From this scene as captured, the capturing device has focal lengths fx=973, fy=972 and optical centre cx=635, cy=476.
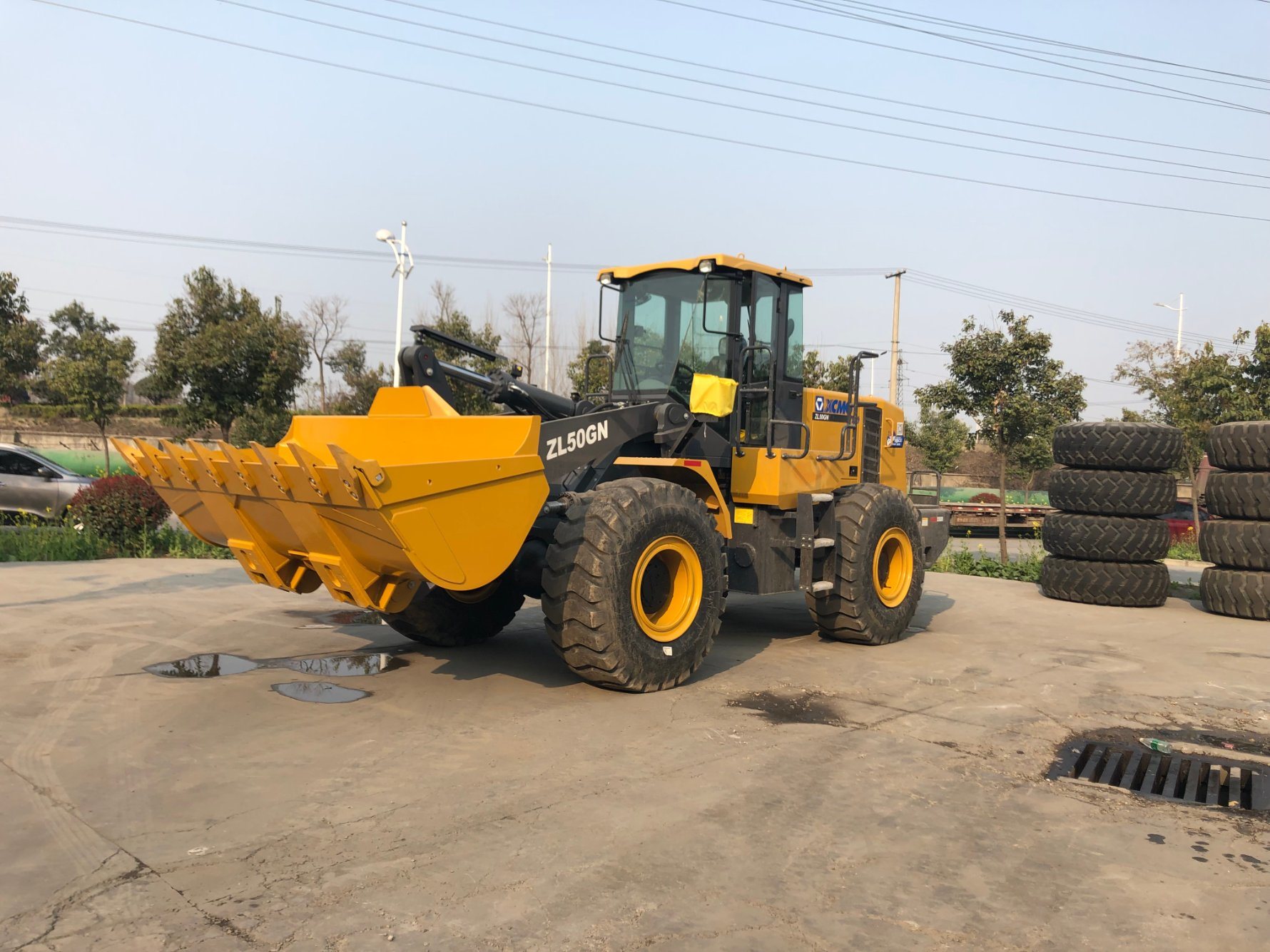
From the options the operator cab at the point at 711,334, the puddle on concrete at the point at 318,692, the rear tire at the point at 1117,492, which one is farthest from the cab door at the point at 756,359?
the rear tire at the point at 1117,492

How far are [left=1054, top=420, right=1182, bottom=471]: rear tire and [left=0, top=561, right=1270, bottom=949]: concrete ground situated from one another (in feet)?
13.0

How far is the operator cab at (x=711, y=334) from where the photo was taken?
8.05m

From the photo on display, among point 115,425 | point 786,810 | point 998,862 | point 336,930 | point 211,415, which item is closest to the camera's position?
point 336,930

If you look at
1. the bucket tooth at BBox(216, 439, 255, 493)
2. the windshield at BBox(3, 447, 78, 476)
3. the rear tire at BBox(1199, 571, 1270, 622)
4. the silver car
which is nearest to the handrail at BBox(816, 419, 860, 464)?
the rear tire at BBox(1199, 571, 1270, 622)

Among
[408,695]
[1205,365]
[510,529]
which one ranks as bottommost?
[408,695]

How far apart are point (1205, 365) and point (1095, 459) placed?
44.8ft

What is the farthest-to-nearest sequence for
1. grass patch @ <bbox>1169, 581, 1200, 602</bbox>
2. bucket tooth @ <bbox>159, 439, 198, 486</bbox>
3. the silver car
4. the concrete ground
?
the silver car, grass patch @ <bbox>1169, 581, 1200, 602</bbox>, bucket tooth @ <bbox>159, 439, 198, 486</bbox>, the concrete ground

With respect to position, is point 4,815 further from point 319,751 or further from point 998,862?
point 998,862

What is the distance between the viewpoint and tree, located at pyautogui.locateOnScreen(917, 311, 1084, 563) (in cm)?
1714

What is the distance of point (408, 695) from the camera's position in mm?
6414

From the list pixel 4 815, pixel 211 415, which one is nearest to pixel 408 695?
pixel 4 815

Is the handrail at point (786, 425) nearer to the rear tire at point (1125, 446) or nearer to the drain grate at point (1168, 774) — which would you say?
the drain grate at point (1168, 774)

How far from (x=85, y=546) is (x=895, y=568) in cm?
1042

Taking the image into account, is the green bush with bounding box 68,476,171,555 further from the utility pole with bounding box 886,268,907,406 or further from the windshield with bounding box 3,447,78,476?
the utility pole with bounding box 886,268,907,406
